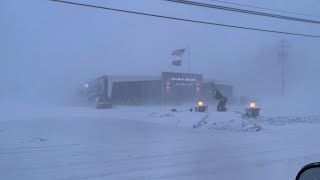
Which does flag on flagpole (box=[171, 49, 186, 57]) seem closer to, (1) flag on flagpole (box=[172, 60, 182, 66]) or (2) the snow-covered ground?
(1) flag on flagpole (box=[172, 60, 182, 66])

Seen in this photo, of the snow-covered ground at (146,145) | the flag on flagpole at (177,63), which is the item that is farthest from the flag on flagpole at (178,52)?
the snow-covered ground at (146,145)

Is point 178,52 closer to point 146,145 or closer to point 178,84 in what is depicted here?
point 178,84

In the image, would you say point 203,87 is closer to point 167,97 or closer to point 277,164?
point 167,97

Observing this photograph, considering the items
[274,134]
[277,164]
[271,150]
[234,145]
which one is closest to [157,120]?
[274,134]

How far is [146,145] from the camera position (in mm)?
18703

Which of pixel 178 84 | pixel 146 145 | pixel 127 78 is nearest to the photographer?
pixel 146 145

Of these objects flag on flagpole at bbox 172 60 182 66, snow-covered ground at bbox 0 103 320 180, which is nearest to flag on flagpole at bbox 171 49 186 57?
flag on flagpole at bbox 172 60 182 66

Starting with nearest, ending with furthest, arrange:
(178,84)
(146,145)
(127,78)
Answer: (146,145)
(127,78)
(178,84)

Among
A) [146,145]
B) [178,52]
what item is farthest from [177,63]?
[146,145]

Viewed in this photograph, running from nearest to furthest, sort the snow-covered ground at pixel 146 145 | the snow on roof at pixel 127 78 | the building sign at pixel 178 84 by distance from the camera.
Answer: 1. the snow-covered ground at pixel 146 145
2. the snow on roof at pixel 127 78
3. the building sign at pixel 178 84

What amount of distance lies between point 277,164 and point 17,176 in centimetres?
757

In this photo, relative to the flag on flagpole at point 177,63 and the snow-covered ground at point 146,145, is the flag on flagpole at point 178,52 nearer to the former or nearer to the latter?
the flag on flagpole at point 177,63

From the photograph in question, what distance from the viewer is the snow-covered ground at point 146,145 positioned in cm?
1195

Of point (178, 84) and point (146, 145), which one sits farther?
point (178, 84)
